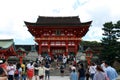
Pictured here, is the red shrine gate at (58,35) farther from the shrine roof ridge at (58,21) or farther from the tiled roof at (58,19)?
the tiled roof at (58,19)

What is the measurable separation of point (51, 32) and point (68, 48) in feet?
12.7

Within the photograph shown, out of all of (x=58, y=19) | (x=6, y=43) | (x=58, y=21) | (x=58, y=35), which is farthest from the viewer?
(x=58, y=19)

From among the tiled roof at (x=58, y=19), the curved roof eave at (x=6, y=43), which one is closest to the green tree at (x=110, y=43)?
the curved roof eave at (x=6, y=43)

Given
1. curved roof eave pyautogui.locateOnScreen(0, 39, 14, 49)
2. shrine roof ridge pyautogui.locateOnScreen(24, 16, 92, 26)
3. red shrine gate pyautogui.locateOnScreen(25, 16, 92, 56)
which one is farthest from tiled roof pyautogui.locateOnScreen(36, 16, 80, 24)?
curved roof eave pyautogui.locateOnScreen(0, 39, 14, 49)

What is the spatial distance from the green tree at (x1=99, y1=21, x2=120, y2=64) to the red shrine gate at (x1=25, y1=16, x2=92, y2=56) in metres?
13.1

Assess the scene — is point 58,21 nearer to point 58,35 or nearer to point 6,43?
point 58,35

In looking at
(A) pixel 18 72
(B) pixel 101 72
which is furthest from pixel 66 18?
(B) pixel 101 72

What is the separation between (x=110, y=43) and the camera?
4206 centimetres

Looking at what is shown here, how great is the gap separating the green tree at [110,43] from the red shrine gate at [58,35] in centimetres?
1310

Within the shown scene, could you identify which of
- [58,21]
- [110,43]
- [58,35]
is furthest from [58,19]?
[110,43]

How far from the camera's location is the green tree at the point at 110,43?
41000mm

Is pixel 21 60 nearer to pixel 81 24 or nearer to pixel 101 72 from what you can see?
pixel 81 24

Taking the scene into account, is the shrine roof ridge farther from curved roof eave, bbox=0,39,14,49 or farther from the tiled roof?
curved roof eave, bbox=0,39,14,49

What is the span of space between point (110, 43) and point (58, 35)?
623 inches
